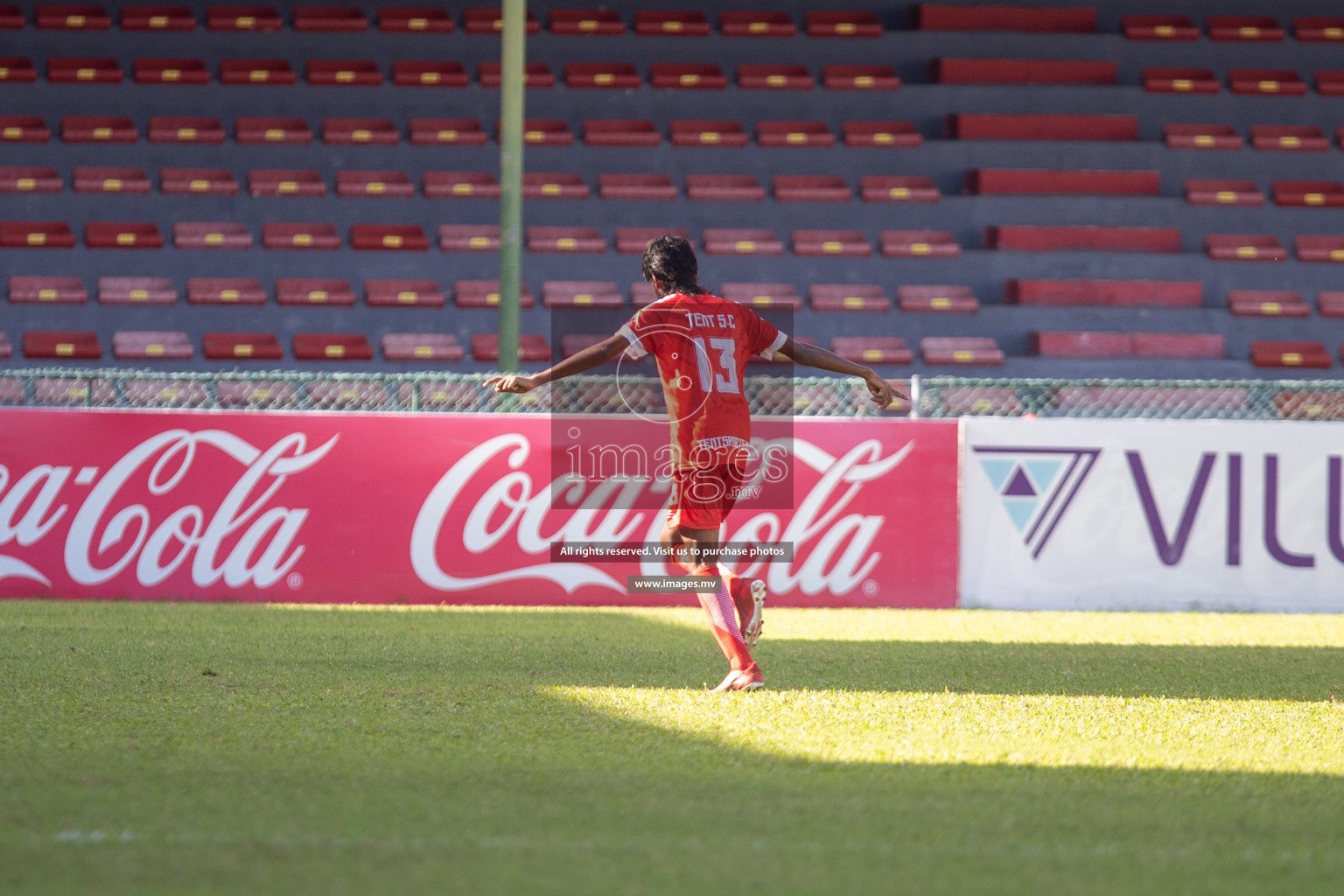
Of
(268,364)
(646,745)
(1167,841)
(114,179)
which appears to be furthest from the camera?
(114,179)

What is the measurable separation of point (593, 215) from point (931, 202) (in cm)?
485

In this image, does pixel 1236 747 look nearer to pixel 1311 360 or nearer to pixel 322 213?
pixel 1311 360

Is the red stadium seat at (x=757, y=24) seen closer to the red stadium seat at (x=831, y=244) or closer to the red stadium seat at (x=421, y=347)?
the red stadium seat at (x=831, y=244)

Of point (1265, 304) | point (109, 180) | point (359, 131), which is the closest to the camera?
point (1265, 304)

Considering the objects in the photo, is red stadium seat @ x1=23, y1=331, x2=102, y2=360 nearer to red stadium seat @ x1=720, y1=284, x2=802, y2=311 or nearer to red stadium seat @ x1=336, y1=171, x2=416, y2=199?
red stadium seat @ x1=336, y1=171, x2=416, y2=199

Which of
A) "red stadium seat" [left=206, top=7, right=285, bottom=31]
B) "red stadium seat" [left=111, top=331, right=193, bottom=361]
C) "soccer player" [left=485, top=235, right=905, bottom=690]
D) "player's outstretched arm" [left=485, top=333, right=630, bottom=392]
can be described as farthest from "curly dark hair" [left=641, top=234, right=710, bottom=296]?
"red stadium seat" [left=206, top=7, right=285, bottom=31]

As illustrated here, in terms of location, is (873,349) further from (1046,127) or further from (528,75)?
(528,75)

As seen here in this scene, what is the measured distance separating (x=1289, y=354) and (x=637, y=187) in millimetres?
9076

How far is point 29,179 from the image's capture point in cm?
1845

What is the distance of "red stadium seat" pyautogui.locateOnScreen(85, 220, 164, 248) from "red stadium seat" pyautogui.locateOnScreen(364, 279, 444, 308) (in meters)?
3.06

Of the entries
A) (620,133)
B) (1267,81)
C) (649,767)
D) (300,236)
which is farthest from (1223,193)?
(649,767)

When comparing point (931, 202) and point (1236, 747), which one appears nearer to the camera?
point (1236, 747)

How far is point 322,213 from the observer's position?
1848cm

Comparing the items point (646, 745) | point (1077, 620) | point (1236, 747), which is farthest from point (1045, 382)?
point (646, 745)
